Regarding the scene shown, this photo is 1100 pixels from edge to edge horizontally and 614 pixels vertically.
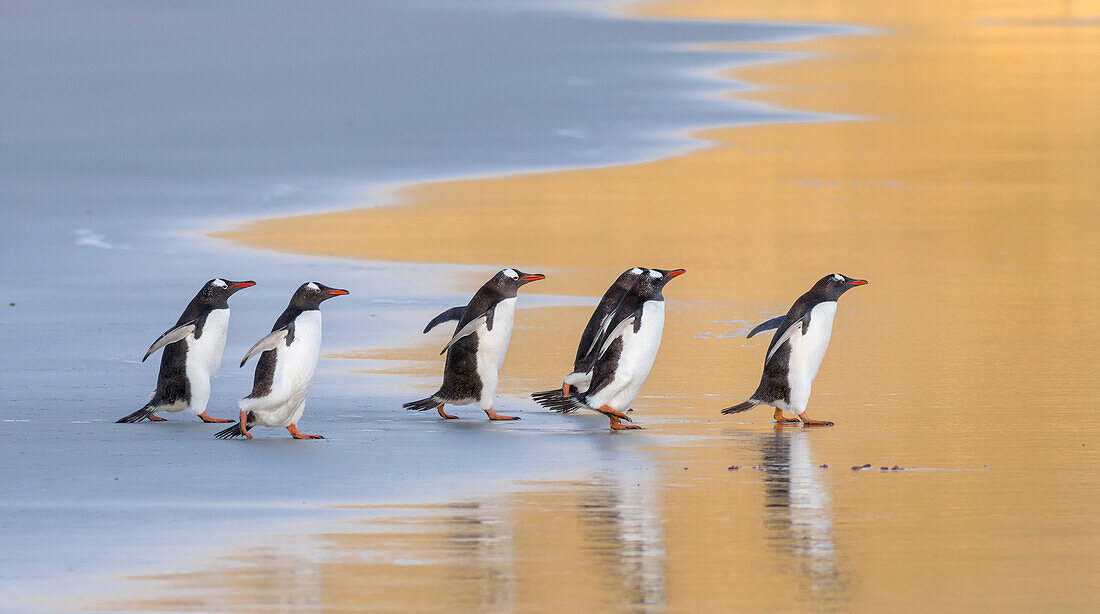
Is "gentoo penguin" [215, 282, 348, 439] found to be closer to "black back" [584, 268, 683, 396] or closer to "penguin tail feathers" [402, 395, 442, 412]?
"penguin tail feathers" [402, 395, 442, 412]

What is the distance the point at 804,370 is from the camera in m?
9.39

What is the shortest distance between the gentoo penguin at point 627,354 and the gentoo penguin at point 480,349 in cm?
43

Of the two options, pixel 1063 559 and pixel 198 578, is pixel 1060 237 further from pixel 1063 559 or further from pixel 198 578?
pixel 198 578

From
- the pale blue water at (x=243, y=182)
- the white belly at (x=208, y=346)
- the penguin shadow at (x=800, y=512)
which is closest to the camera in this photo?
the penguin shadow at (x=800, y=512)

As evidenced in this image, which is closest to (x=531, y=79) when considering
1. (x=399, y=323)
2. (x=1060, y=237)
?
(x=1060, y=237)

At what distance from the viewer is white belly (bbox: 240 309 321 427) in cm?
881

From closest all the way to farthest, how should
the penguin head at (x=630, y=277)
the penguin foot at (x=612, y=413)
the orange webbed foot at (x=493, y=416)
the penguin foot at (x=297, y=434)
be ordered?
the penguin foot at (x=297, y=434) < the penguin foot at (x=612, y=413) < the orange webbed foot at (x=493, y=416) < the penguin head at (x=630, y=277)

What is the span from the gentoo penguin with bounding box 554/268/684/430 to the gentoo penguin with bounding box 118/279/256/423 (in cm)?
169

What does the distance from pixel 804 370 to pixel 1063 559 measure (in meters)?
3.21

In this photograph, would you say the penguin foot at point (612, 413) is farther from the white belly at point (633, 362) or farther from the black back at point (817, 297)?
the black back at point (817, 297)

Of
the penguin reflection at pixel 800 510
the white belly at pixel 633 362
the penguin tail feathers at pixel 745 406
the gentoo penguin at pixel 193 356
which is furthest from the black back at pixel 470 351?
the penguin reflection at pixel 800 510

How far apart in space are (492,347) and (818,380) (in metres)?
1.86

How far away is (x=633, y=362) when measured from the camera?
932 cm

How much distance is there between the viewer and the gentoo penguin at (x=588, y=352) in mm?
9656
